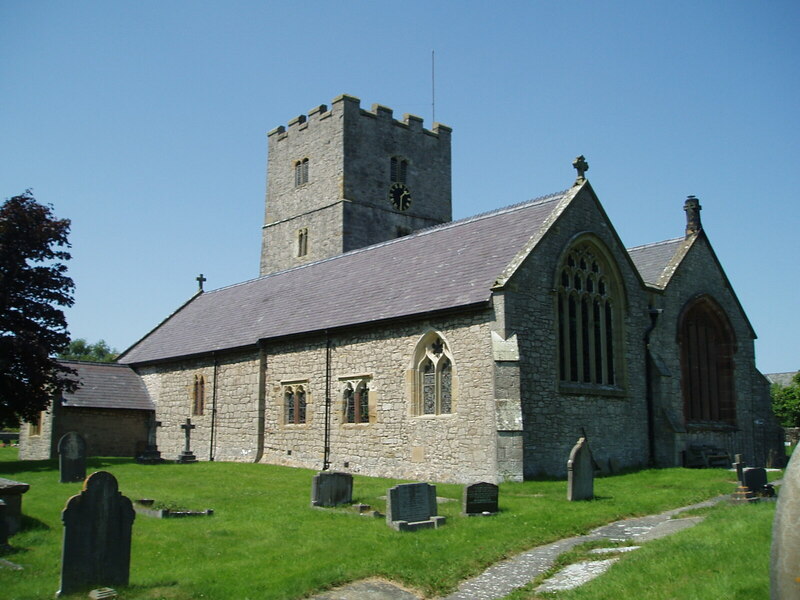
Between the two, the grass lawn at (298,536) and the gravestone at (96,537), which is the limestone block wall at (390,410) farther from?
the gravestone at (96,537)

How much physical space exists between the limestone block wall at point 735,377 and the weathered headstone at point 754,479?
788 cm

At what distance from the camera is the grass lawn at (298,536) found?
32.7ft

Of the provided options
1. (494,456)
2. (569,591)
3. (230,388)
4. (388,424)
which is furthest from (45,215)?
(569,591)

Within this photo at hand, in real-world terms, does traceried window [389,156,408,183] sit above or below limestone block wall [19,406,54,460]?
above

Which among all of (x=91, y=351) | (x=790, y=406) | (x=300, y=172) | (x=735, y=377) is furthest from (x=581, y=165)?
(x=91, y=351)

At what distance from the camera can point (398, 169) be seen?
4597cm

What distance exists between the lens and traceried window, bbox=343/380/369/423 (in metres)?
23.5

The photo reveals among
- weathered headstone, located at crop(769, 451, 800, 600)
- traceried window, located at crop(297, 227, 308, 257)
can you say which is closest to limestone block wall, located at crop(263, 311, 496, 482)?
weathered headstone, located at crop(769, 451, 800, 600)

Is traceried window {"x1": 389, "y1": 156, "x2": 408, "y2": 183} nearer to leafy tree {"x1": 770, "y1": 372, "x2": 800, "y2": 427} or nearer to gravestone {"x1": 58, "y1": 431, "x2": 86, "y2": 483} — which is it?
gravestone {"x1": 58, "y1": 431, "x2": 86, "y2": 483}

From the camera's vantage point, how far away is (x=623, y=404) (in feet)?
76.2

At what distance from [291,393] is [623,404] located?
429 inches

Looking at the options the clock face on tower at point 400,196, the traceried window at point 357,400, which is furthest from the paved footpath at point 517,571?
the clock face on tower at point 400,196

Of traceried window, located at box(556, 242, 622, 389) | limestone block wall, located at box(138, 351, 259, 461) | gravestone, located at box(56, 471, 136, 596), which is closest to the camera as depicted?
gravestone, located at box(56, 471, 136, 596)

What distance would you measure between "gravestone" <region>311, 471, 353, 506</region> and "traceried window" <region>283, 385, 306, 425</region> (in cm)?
998
